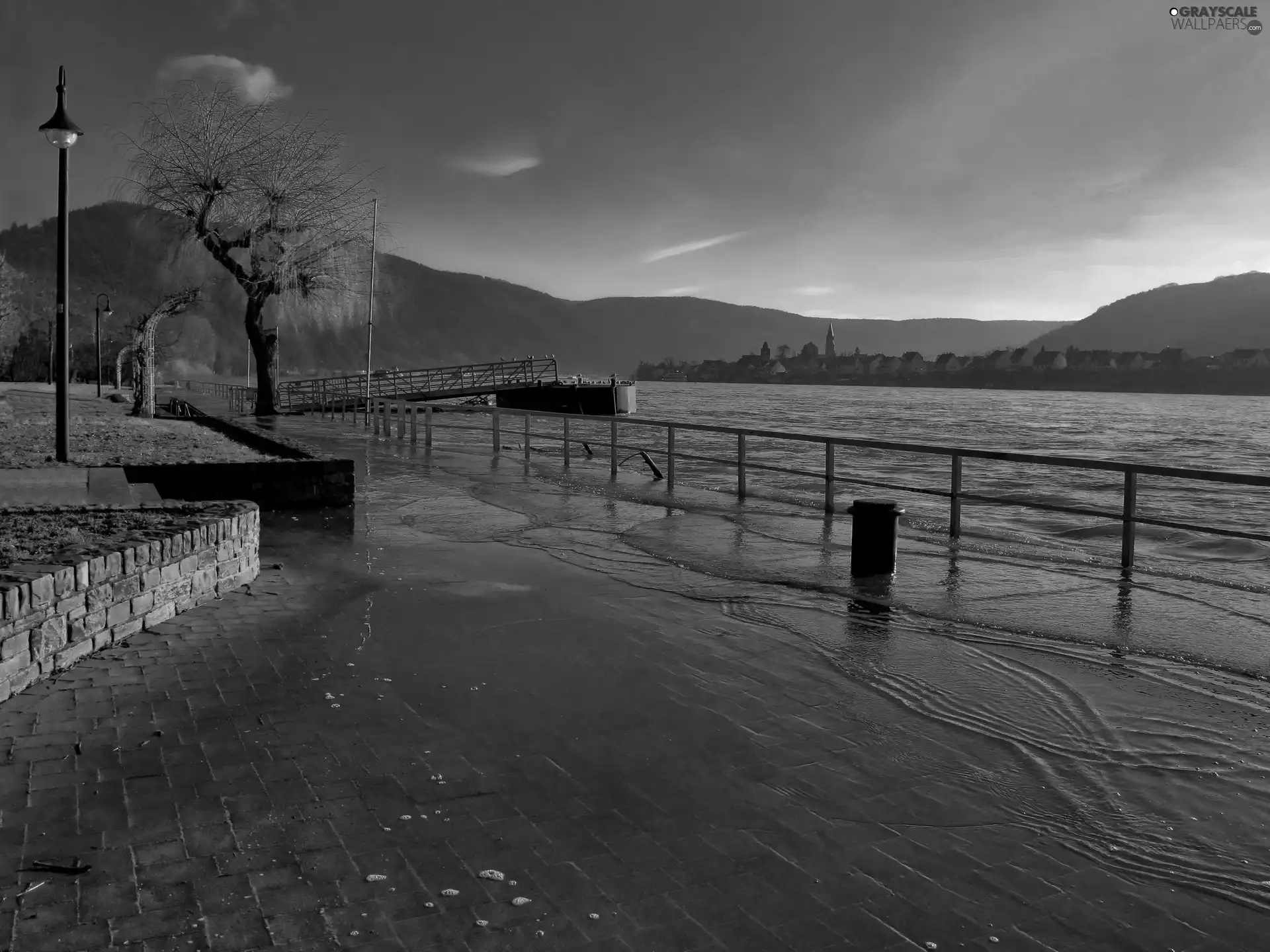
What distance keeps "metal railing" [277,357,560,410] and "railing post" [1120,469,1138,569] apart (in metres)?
34.2

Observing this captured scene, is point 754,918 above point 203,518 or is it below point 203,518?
below

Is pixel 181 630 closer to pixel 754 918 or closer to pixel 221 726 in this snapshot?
pixel 221 726

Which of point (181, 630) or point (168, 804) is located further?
point (181, 630)

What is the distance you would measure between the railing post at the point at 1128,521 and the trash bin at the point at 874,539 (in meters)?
2.17

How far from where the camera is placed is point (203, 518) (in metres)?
6.55

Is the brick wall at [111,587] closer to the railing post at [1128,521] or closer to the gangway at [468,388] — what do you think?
the railing post at [1128,521]

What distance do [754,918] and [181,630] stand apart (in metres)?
4.13

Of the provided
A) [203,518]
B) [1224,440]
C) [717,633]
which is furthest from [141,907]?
[1224,440]

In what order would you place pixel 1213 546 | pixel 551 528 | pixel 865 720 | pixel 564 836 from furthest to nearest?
1. pixel 1213 546
2. pixel 551 528
3. pixel 865 720
4. pixel 564 836

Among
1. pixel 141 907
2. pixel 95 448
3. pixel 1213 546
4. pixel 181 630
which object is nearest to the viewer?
pixel 141 907

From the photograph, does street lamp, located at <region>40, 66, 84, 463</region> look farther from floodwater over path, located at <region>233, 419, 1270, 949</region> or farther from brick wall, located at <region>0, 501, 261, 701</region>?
brick wall, located at <region>0, 501, 261, 701</region>

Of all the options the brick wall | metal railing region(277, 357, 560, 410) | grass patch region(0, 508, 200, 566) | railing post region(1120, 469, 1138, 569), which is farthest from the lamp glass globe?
metal railing region(277, 357, 560, 410)

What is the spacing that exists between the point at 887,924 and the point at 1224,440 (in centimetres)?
7334

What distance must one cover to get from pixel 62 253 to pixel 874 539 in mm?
11815
